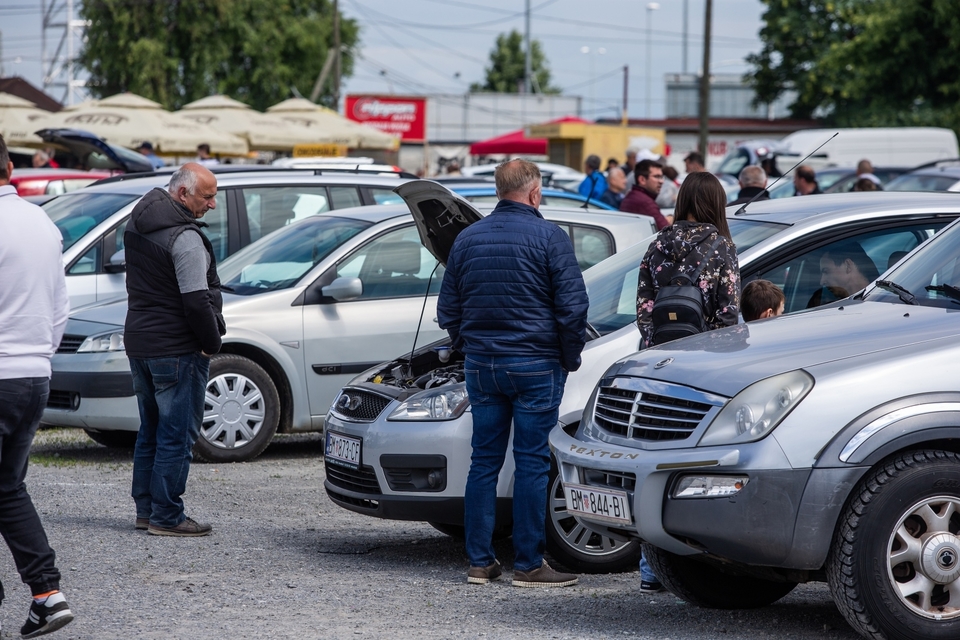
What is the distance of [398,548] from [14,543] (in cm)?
237

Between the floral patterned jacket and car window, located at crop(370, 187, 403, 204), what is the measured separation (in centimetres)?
543

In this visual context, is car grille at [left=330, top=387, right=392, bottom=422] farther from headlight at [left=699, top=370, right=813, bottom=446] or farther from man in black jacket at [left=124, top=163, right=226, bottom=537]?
headlight at [left=699, top=370, right=813, bottom=446]

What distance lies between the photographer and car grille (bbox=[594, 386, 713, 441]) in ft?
15.2

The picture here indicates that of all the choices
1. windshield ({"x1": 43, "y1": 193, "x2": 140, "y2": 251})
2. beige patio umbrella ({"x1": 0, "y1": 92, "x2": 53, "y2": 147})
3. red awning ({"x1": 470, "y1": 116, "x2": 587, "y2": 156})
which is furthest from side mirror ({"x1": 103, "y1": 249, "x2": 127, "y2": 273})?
red awning ({"x1": 470, "y1": 116, "x2": 587, "y2": 156})

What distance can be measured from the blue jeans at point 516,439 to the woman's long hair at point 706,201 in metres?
0.96

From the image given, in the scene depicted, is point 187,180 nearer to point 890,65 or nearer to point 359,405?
point 359,405

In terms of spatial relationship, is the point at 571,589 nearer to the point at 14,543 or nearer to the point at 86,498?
the point at 14,543

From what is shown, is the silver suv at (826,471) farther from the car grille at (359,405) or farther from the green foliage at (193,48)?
the green foliage at (193,48)

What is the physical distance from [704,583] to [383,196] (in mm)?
6527

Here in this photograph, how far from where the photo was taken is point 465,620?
5180 mm

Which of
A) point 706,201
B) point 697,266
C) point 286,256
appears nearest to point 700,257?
point 697,266

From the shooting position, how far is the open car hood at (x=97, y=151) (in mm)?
19125

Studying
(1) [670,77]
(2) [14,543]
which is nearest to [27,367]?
(2) [14,543]

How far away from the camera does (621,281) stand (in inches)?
264
